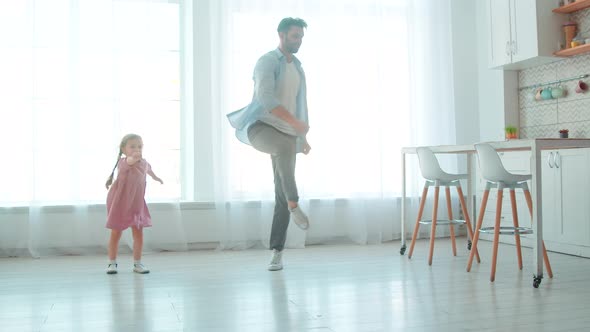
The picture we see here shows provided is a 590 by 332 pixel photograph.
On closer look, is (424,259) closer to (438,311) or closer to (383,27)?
(438,311)

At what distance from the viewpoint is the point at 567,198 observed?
417 cm

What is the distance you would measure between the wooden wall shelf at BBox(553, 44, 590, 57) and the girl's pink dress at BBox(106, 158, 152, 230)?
10.6ft

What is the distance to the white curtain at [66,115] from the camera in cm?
445

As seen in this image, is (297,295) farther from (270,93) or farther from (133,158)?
(133,158)

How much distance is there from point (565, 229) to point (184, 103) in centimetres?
306

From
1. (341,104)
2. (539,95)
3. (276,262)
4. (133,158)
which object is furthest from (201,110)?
(539,95)

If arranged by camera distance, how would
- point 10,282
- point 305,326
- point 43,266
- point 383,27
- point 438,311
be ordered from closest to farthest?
point 305,326, point 438,311, point 10,282, point 43,266, point 383,27

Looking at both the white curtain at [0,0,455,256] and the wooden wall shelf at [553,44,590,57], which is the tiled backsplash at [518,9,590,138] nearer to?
the wooden wall shelf at [553,44,590,57]

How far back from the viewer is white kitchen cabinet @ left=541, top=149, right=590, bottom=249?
4027 mm

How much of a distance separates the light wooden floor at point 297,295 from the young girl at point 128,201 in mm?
192

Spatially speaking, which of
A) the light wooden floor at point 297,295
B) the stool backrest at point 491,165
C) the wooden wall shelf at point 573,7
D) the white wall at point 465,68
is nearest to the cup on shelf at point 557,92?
→ the wooden wall shelf at point 573,7

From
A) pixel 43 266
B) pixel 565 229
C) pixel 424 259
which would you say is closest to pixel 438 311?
pixel 424 259

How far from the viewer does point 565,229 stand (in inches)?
165

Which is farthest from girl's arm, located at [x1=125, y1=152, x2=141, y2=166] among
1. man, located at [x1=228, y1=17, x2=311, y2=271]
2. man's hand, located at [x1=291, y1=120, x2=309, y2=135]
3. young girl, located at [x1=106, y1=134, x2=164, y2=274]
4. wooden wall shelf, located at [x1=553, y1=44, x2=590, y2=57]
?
wooden wall shelf, located at [x1=553, y1=44, x2=590, y2=57]
